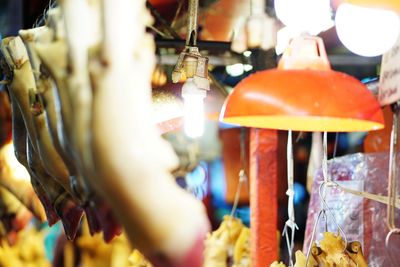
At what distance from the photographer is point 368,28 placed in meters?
2.21

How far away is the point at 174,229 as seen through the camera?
138cm

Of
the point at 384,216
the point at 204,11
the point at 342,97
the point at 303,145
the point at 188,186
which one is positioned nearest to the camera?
the point at 342,97

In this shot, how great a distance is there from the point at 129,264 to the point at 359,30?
2.54m

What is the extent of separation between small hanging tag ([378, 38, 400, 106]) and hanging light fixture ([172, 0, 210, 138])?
0.68 meters

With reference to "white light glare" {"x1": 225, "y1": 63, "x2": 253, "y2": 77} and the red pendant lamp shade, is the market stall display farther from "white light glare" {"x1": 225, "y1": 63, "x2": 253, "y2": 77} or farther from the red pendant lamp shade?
"white light glare" {"x1": 225, "y1": 63, "x2": 253, "y2": 77}

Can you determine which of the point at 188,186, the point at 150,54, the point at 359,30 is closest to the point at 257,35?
the point at 359,30

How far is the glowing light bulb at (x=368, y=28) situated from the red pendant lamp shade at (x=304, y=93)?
0.17 meters

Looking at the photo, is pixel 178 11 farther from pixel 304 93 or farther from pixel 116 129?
pixel 116 129

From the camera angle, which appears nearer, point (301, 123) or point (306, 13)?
point (306, 13)

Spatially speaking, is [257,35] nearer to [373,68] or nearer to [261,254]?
[261,254]

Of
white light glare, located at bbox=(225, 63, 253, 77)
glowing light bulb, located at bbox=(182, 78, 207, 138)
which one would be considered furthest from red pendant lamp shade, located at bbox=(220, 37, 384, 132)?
white light glare, located at bbox=(225, 63, 253, 77)

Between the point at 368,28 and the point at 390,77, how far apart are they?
268mm

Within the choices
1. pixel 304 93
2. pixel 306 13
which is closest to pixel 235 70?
pixel 306 13

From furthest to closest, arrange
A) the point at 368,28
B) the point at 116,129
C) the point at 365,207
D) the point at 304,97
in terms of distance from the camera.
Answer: the point at 365,207 < the point at 368,28 < the point at 304,97 < the point at 116,129
